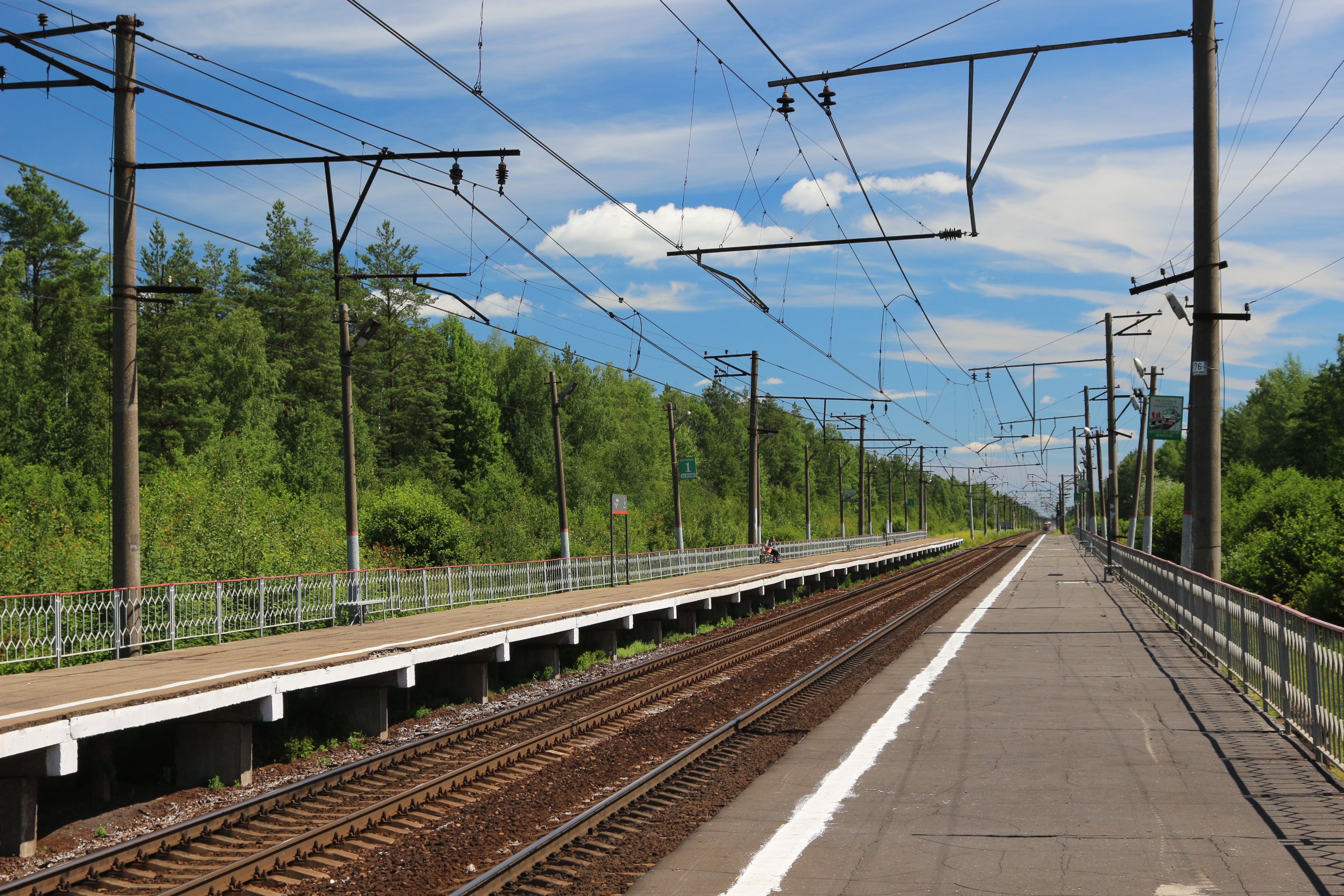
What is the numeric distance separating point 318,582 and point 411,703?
5.76 m

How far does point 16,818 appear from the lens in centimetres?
942

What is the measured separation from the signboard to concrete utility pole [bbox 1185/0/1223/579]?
950cm

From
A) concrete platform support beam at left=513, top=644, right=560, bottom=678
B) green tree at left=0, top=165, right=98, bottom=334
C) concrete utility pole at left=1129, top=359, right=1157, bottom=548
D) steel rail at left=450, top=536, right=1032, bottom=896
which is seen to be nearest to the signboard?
concrete utility pole at left=1129, top=359, right=1157, bottom=548

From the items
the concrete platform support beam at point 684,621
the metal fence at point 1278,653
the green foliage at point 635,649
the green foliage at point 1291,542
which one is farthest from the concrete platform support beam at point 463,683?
the green foliage at point 1291,542

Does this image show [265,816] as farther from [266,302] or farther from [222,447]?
[266,302]

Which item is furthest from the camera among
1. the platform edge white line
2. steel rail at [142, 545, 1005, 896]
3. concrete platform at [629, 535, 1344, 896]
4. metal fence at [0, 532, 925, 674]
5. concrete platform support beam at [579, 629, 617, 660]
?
concrete platform support beam at [579, 629, 617, 660]

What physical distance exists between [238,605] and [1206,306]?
16942 mm

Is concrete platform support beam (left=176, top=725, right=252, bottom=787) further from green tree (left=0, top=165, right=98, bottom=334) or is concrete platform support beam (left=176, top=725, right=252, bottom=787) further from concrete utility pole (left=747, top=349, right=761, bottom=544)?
green tree (left=0, top=165, right=98, bottom=334)

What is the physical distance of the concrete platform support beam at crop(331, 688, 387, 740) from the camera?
49.0 ft

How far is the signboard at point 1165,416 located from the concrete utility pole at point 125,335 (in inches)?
880

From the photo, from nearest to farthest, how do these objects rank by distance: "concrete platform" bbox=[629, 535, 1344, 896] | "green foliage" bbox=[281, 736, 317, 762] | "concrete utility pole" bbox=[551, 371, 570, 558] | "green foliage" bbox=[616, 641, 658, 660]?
"concrete platform" bbox=[629, 535, 1344, 896]
"green foliage" bbox=[281, 736, 317, 762]
"green foliage" bbox=[616, 641, 658, 660]
"concrete utility pole" bbox=[551, 371, 570, 558]

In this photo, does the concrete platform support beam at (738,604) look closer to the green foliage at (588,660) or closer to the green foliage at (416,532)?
the green foliage at (416,532)

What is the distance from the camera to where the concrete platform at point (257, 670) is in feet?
32.4

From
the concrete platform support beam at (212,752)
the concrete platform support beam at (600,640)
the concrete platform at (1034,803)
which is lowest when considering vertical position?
the concrete platform support beam at (600,640)
